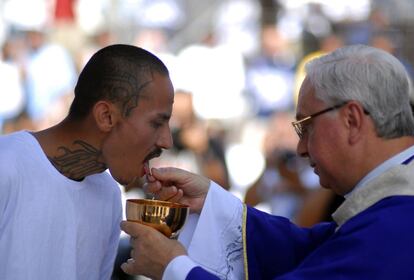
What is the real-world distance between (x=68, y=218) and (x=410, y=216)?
130cm

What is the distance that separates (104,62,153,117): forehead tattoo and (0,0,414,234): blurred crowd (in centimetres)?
663

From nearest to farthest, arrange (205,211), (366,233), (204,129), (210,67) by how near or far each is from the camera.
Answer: (366,233)
(205,211)
(204,129)
(210,67)

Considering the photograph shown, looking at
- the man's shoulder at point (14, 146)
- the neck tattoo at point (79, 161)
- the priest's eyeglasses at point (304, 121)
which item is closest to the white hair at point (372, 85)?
the priest's eyeglasses at point (304, 121)

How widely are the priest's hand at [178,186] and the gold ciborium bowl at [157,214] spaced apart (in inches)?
15.0

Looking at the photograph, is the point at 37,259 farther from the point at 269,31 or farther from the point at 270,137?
the point at 269,31

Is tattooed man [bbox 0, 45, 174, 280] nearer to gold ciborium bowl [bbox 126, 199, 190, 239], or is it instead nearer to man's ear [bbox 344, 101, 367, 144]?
gold ciborium bowl [bbox 126, 199, 190, 239]

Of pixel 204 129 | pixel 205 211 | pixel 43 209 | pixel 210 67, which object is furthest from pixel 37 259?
pixel 210 67

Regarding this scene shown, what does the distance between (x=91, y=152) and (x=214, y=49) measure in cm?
1164

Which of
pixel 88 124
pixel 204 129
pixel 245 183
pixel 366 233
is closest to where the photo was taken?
pixel 366 233

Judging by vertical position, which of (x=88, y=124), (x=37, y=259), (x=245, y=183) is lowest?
(x=245, y=183)

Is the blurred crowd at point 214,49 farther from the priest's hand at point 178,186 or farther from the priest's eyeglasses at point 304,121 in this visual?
the priest's eyeglasses at point 304,121

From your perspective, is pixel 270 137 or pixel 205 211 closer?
pixel 205 211

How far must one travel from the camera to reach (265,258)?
14.4 feet

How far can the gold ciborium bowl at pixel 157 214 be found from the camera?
3787mm
